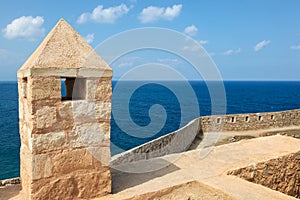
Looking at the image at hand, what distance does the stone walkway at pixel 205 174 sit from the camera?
13.8ft

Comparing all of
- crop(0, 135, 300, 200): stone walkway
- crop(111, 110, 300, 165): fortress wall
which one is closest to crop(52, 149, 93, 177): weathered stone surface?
crop(0, 135, 300, 200): stone walkway

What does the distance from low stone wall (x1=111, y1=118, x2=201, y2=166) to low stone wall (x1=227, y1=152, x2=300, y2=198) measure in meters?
4.35

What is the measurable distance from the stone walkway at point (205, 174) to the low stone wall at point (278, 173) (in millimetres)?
130

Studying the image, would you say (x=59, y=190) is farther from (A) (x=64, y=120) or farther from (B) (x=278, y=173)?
(B) (x=278, y=173)

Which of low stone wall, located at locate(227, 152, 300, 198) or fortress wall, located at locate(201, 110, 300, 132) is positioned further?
fortress wall, located at locate(201, 110, 300, 132)

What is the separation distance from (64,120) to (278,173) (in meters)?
4.81

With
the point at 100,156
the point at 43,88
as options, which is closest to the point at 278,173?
the point at 100,156

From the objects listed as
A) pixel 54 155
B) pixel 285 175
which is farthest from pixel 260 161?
pixel 54 155

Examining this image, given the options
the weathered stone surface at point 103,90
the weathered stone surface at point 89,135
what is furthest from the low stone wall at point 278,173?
the weathered stone surface at point 103,90

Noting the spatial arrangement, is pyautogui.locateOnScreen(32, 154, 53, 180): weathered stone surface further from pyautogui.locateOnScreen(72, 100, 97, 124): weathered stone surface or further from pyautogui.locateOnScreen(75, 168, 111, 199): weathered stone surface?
pyautogui.locateOnScreen(72, 100, 97, 124): weathered stone surface

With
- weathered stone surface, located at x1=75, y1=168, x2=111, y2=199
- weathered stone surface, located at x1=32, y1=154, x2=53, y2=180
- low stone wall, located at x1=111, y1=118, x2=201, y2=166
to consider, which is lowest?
low stone wall, located at x1=111, y1=118, x2=201, y2=166

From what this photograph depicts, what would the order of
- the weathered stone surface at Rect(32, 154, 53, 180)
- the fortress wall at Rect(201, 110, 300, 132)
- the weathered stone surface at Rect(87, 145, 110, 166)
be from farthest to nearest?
the fortress wall at Rect(201, 110, 300, 132) < the weathered stone surface at Rect(87, 145, 110, 166) < the weathered stone surface at Rect(32, 154, 53, 180)

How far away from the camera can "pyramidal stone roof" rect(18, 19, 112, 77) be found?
351cm

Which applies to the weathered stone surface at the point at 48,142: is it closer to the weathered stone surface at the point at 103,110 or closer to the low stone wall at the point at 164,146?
the weathered stone surface at the point at 103,110
